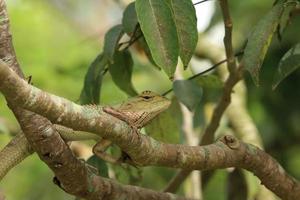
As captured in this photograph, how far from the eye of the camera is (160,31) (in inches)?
78.8

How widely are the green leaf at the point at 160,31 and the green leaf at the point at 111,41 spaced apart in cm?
48

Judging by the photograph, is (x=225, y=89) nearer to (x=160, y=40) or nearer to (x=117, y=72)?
(x=117, y=72)

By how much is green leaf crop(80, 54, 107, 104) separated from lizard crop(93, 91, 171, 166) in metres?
0.13

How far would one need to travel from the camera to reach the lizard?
8.02 ft

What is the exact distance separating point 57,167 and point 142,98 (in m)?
0.64

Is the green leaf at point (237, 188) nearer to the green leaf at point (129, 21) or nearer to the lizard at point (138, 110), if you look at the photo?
the lizard at point (138, 110)

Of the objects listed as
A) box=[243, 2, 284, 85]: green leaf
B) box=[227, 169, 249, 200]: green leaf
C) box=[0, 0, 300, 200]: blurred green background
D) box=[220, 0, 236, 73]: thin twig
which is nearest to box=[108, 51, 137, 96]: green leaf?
box=[220, 0, 236, 73]: thin twig

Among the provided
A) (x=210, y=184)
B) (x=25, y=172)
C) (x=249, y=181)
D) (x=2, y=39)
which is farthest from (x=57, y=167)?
(x=25, y=172)

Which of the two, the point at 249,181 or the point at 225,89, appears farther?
the point at 249,181

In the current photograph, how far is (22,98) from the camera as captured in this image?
1659mm

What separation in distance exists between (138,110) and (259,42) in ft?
1.68

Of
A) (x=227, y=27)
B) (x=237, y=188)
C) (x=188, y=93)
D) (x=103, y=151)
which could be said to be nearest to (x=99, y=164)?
(x=103, y=151)

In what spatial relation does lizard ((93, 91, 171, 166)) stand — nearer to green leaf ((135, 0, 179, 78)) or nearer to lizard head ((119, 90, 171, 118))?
lizard head ((119, 90, 171, 118))

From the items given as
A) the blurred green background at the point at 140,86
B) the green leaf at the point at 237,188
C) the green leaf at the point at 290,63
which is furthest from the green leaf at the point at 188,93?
the blurred green background at the point at 140,86
